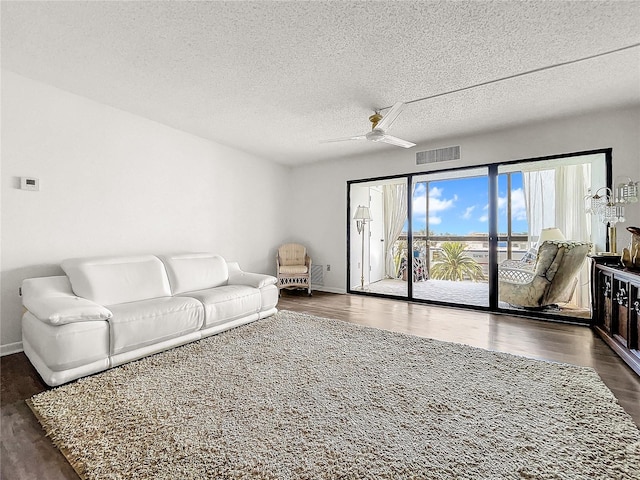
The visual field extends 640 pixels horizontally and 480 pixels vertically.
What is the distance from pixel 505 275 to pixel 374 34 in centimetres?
373

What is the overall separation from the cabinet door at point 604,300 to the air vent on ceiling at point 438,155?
7.60 ft

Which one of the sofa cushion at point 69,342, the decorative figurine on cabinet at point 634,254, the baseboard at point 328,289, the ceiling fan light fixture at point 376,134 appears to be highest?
the ceiling fan light fixture at point 376,134

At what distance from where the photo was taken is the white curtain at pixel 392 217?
7059 mm

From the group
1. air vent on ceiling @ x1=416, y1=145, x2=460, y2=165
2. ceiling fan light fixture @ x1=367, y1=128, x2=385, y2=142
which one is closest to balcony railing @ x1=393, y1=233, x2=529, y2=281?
air vent on ceiling @ x1=416, y1=145, x2=460, y2=165

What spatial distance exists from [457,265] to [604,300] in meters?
3.33

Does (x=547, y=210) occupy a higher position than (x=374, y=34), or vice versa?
(x=374, y=34)

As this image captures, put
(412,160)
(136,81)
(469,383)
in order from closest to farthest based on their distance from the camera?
(469,383) < (136,81) < (412,160)

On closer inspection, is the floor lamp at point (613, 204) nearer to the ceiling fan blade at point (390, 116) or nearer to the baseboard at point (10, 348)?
the ceiling fan blade at point (390, 116)

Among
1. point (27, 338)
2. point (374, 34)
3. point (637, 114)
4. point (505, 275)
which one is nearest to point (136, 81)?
point (374, 34)

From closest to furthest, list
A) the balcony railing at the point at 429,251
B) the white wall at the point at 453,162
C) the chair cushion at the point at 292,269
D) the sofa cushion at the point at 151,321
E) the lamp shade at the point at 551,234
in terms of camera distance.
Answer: the sofa cushion at the point at 151,321 < the white wall at the point at 453,162 < the lamp shade at the point at 551,234 < the chair cushion at the point at 292,269 < the balcony railing at the point at 429,251

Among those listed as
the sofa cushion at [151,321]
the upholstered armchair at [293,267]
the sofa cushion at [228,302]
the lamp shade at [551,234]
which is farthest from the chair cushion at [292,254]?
the lamp shade at [551,234]

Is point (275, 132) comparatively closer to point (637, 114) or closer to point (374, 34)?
point (374, 34)

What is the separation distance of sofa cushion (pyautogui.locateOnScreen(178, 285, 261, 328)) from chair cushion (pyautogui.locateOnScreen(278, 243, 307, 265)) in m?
2.01

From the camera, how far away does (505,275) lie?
4.29 m
